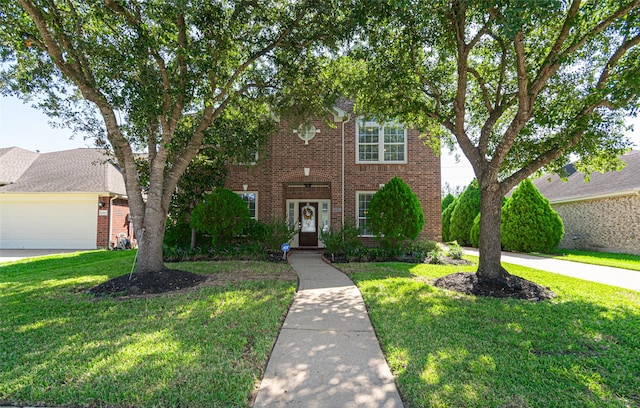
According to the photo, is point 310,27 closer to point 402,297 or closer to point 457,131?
point 457,131

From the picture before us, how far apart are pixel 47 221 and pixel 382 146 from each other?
16.2 m

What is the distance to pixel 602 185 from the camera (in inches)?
589

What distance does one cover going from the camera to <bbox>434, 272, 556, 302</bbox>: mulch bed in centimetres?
602

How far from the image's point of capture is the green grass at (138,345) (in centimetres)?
263

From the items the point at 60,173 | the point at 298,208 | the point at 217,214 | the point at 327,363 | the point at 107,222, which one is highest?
the point at 60,173

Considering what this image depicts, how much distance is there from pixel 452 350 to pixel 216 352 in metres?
2.50

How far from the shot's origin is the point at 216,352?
3.35 m

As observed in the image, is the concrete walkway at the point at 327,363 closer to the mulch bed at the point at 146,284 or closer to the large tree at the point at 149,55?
the mulch bed at the point at 146,284

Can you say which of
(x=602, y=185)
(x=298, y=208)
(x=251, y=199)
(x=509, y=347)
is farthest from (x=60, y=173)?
(x=602, y=185)

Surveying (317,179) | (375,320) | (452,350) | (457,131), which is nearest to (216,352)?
(375,320)

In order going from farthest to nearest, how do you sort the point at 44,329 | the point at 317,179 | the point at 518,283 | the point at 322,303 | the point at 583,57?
the point at 317,179
the point at 583,57
the point at 518,283
the point at 322,303
the point at 44,329

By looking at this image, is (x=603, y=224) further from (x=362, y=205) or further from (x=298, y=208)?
(x=298, y=208)

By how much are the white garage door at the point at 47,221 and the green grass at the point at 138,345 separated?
33.4ft

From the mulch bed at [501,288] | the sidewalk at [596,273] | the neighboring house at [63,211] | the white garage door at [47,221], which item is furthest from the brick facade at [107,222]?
the sidewalk at [596,273]
